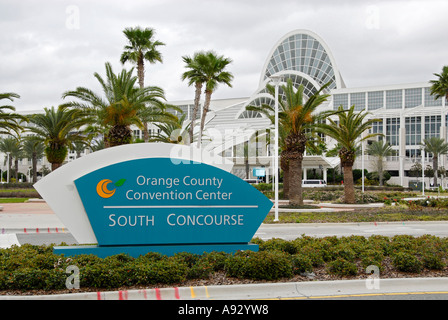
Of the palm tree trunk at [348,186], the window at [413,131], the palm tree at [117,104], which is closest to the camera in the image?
the palm tree at [117,104]

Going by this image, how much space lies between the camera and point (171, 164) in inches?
359

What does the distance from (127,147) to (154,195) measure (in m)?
1.10

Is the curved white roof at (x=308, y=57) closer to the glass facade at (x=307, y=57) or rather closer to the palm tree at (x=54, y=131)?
the glass facade at (x=307, y=57)

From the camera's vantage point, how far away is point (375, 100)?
86625 mm

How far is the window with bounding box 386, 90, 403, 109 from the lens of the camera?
85188mm

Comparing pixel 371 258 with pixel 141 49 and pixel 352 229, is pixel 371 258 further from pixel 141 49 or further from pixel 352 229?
pixel 141 49

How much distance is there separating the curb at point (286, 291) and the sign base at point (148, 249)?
6.22ft

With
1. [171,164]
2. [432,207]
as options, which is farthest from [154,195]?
[432,207]

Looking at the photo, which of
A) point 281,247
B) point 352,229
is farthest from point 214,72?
point 281,247

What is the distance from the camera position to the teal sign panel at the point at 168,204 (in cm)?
886

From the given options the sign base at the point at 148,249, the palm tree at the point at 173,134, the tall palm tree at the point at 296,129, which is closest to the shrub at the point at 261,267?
the sign base at the point at 148,249

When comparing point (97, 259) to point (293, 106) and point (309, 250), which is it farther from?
point (293, 106)

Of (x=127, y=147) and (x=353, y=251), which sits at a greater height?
(x=127, y=147)

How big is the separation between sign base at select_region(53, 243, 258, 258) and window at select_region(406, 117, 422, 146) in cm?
7873
